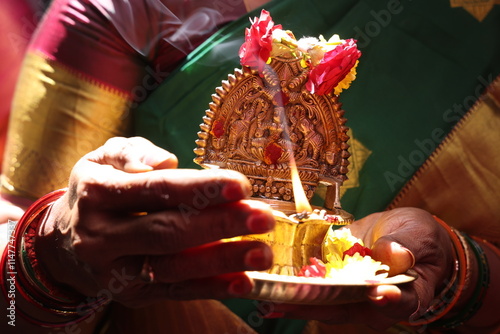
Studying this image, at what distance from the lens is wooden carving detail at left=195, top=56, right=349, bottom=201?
1048 millimetres

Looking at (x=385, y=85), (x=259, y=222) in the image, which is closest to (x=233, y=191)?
(x=259, y=222)

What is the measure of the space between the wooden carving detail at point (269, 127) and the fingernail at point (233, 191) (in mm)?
431

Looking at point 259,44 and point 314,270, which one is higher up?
point 259,44

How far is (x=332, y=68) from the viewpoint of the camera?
102cm

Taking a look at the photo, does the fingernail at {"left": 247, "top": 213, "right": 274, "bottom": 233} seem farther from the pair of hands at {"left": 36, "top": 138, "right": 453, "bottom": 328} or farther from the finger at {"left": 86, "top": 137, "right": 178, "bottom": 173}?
the finger at {"left": 86, "top": 137, "right": 178, "bottom": 173}

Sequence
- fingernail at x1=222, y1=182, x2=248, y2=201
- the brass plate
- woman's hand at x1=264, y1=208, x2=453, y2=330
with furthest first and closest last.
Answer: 1. woman's hand at x1=264, y1=208, x2=453, y2=330
2. the brass plate
3. fingernail at x1=222, y1=182, x2=248, y2=201

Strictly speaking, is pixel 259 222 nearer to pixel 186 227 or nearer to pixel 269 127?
pixel 186 227

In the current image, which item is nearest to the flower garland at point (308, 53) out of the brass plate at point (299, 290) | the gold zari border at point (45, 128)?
the brass plate at point (299, 290)

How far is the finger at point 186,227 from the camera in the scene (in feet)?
2.05

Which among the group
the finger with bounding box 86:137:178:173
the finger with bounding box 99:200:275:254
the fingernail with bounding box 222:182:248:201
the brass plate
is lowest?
the brass plate

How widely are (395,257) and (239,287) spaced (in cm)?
39

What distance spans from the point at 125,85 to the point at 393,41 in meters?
0.82

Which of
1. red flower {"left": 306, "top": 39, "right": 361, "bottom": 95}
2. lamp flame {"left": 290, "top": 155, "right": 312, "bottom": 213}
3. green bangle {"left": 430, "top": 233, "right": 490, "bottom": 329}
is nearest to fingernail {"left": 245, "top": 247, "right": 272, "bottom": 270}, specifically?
lamp flame {"left": 290, "top": 155, "right": 312, "bottom": 213}

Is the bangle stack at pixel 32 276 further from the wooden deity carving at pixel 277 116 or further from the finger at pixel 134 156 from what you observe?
the wooden deity carving at pixel 277 116
